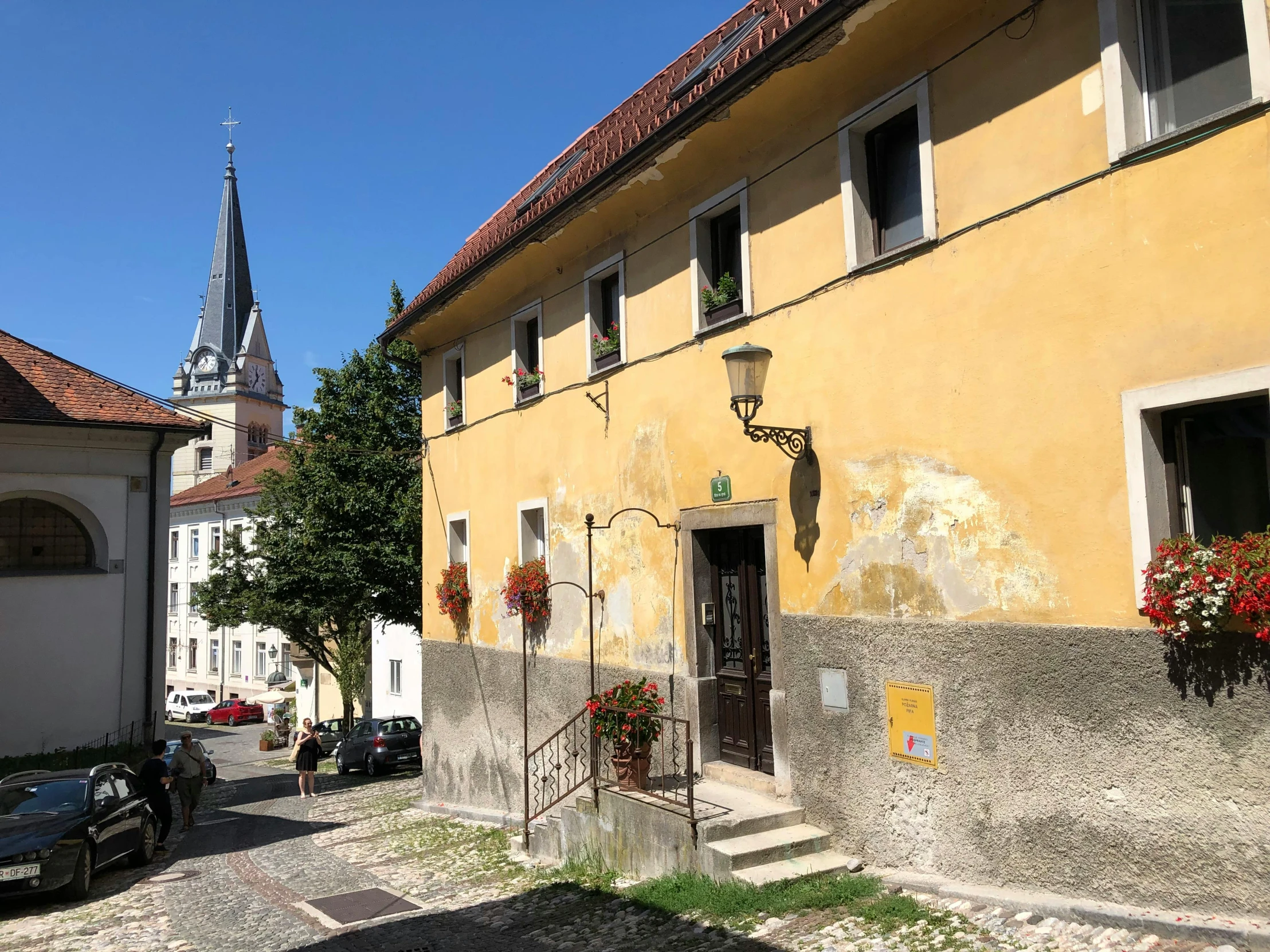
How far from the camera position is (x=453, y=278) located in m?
14.4

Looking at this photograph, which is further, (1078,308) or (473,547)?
(473,547)

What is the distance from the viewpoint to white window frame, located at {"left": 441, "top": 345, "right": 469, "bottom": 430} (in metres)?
15.8

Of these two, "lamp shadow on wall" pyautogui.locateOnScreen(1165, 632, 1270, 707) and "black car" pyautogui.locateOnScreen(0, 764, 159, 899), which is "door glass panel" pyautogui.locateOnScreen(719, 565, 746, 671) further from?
"black car" pyautogui.locateOnScreen(0, 764, 159, 899)

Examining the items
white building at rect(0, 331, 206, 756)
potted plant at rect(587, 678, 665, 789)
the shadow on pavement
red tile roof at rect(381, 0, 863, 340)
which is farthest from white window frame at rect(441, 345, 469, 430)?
the shadow on pavement

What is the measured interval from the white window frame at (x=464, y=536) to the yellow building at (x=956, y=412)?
405cm

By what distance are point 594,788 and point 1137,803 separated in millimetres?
5101

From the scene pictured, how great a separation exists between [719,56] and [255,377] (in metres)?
77.8

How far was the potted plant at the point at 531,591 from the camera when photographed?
42.3 feet

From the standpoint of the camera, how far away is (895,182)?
7.95 metres

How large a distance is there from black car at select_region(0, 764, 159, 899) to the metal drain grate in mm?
2751

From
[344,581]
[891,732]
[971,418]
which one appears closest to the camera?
[971,418]

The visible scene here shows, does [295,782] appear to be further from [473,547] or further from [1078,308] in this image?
[1078,308]

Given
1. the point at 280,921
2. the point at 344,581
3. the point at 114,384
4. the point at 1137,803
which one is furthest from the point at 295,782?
the point at 1137,803

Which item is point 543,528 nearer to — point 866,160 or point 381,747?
point 866,160
